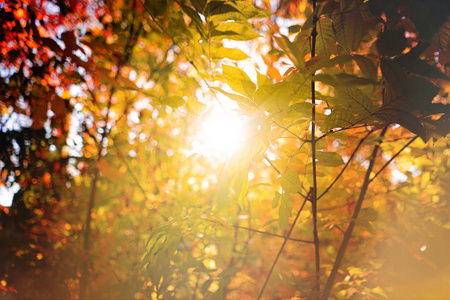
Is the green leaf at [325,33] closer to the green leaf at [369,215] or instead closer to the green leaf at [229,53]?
the green leaf at [229,53]

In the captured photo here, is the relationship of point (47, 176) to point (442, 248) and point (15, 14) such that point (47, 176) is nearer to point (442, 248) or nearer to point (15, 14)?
point (15, 14)

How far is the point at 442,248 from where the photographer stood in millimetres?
852

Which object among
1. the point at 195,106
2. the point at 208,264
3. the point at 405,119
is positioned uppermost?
the point at 195,106

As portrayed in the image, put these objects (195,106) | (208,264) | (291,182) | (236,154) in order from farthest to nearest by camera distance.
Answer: (208,264), (195,106), (291,182), (236,154)

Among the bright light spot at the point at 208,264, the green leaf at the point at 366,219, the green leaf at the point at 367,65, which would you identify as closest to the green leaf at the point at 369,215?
the green leaf at the point at 366,219

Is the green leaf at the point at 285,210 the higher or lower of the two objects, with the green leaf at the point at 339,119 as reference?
lower

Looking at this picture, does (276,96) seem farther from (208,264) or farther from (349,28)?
(208,264)

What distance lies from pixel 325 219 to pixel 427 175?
0.60 metres

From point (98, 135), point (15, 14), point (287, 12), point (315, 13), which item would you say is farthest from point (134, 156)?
point (315, 13)

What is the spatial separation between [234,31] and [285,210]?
36cm

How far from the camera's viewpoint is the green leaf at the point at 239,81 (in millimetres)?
386

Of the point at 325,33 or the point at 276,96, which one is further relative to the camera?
the point at 325,33

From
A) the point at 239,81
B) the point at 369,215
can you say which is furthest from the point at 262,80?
the point at 369,215

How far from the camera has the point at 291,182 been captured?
46 cm
